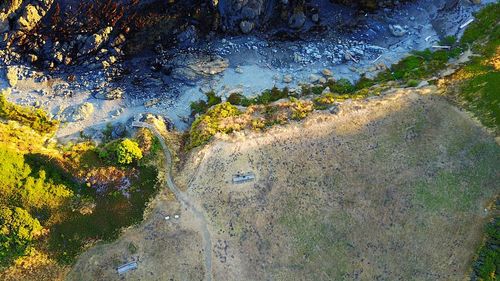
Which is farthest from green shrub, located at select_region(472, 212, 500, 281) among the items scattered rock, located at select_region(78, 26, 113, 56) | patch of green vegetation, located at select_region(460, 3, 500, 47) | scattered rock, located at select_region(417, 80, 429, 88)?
scattered rock, located at select_region(78, 26, 113, 56)

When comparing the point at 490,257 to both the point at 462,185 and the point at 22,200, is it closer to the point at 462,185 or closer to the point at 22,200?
the point at 462,185

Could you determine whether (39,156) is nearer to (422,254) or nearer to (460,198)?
(422,254)

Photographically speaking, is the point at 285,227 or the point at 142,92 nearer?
the point at 285,227

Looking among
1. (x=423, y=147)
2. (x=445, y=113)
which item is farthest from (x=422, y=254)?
(x=445, y=113)

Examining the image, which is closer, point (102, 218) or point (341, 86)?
point (102, 218)

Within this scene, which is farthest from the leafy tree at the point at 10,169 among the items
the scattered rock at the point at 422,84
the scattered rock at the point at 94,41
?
the scattered rock at the point at 422,84

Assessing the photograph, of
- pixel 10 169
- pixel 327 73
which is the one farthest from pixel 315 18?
pixel 10 169
